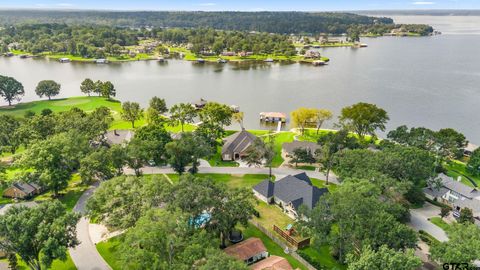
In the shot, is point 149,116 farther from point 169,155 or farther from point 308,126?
point 308,126

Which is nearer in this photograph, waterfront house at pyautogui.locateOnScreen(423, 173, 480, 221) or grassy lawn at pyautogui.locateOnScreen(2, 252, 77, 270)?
grassy lawn at pyautogui.locateOnScreen(2, 252, 77, 270)

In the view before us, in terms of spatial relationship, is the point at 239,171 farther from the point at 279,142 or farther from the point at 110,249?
the point at 110,249

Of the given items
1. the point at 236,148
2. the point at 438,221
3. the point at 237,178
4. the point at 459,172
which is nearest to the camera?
the point at 438,221

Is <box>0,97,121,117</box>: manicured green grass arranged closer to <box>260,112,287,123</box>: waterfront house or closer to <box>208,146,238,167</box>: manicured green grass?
<box>260,112,287,123</box>: waterfront house

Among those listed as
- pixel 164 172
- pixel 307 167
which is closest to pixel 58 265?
pixel 164 172

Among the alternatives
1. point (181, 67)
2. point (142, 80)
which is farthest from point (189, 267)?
point (181, 67)

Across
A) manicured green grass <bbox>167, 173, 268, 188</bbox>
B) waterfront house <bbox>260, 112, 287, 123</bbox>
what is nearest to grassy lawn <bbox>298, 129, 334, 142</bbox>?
waterfront house <bbox>260, 112, 287, 123</bbox>
